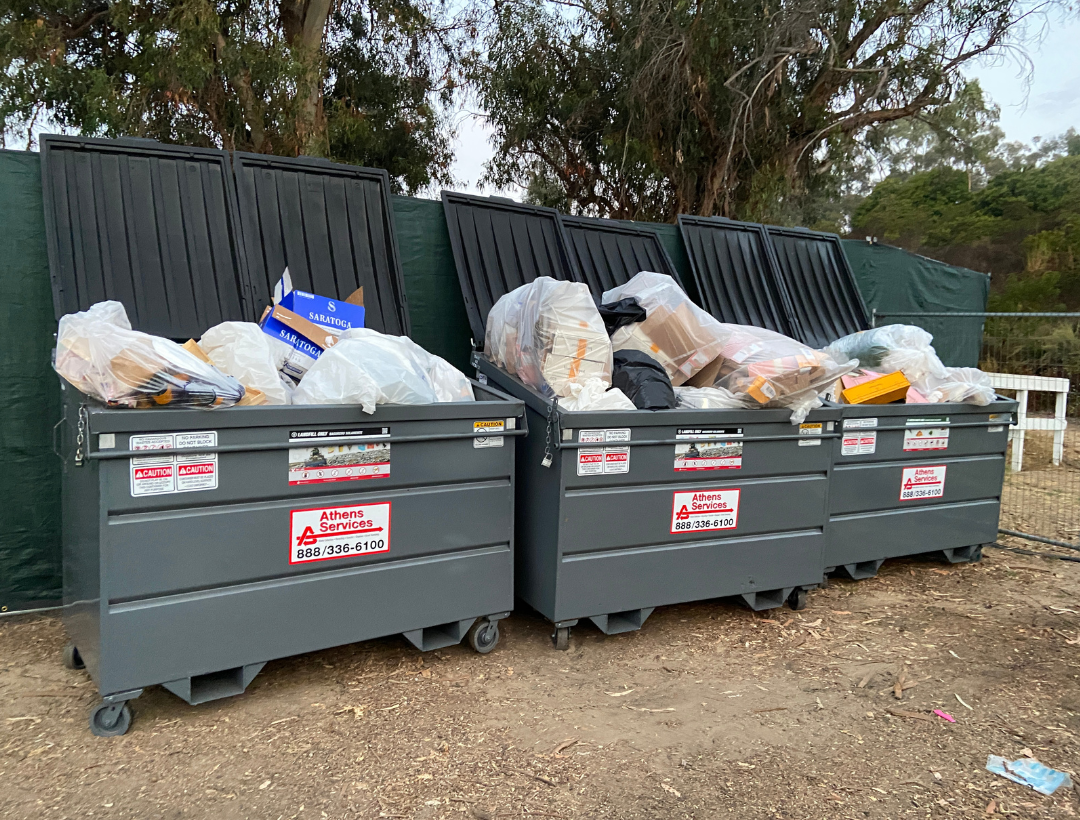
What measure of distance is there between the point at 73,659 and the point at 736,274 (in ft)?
15.7

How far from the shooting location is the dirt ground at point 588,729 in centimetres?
221

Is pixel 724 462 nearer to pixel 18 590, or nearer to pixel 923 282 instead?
pixel 18 590

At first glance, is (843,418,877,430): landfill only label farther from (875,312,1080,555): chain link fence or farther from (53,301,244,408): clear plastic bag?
(53,301,244,408): clear plastic bag

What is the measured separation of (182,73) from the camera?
7418mm

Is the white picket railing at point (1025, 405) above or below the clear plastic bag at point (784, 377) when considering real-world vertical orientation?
below

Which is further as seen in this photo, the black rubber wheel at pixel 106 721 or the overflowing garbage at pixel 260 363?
the black rubber wheel at pixel 106 721

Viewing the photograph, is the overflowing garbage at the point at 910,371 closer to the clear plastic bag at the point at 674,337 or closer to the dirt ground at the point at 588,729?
A: the clear plastic bag at the point at 674,337

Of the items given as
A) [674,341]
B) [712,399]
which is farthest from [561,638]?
[674,341]

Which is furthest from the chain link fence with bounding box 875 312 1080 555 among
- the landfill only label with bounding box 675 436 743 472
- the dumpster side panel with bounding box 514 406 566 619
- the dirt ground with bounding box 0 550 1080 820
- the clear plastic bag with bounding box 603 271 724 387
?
the dumpster side panel with bounding box 514 406 566 619

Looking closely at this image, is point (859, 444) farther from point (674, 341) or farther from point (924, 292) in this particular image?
point (924, 292)

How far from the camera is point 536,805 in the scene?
86.2 inches

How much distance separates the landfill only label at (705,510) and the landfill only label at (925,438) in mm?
1419

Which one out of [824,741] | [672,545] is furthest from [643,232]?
[824,741]

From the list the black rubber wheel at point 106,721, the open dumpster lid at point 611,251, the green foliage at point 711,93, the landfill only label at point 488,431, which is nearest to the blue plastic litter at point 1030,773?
the landfill only label at point 488,431
